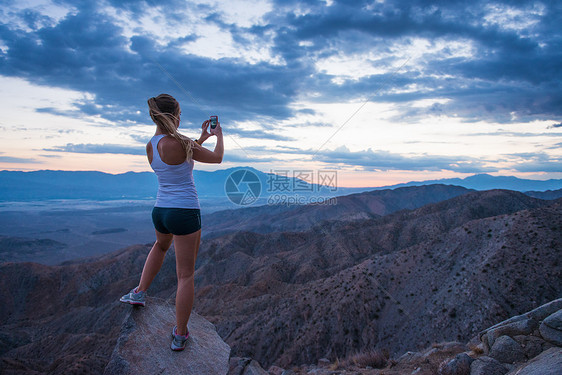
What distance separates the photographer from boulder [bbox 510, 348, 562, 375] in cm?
317

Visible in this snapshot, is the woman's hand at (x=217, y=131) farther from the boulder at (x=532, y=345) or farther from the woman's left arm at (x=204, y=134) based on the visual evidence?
the boulder at (x=532, y=345)

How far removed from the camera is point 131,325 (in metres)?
4.34

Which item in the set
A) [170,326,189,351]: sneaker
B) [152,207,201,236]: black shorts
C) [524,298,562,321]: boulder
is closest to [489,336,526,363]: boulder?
[524,298,562,321]: boulder

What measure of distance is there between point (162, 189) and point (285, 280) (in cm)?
3257

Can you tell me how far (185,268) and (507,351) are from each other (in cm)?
511

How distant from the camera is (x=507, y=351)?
478 cm

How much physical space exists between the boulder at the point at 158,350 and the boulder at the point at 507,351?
14.0 feet

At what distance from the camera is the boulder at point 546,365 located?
10.4 ft

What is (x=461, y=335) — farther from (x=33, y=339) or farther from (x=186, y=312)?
(x=33, y=339)

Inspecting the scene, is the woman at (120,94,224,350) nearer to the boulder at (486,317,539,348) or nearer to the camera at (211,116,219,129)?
the camera at (211,116,219,129)

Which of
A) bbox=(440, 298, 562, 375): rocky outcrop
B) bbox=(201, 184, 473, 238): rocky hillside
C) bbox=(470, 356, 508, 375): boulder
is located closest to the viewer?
bbox=(470, 356, 508, 375): boulder

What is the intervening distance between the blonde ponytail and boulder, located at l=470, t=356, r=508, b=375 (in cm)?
508

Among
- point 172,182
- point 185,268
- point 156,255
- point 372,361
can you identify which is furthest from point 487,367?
point 172,182

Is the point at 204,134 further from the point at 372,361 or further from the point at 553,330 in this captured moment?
the point at 372,361
